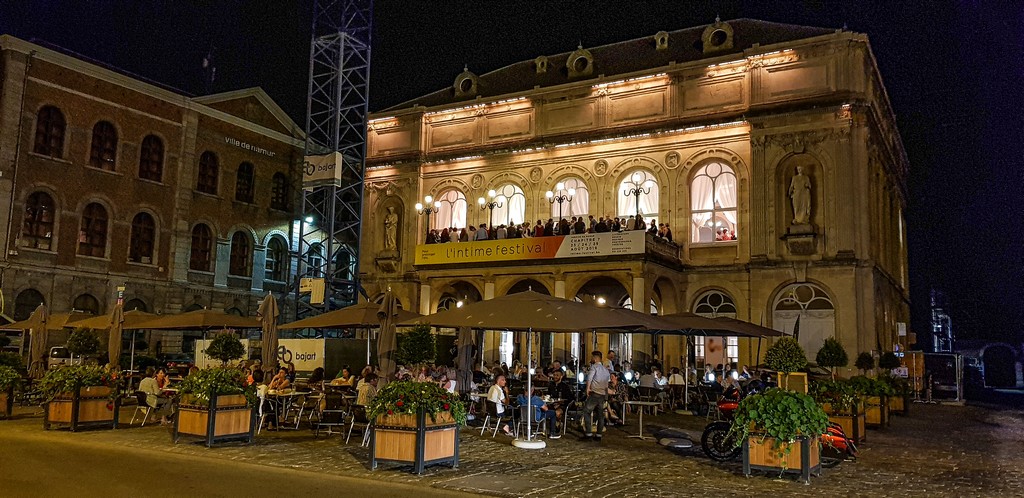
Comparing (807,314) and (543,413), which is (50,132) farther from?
(807,314)

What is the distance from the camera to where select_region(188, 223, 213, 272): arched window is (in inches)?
1391

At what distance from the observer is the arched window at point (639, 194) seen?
30.8 metres

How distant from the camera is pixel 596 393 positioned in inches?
589

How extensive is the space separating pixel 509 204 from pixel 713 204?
9005mm

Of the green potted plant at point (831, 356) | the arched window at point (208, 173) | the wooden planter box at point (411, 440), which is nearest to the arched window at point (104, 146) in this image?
the arched window at point (208, 173)

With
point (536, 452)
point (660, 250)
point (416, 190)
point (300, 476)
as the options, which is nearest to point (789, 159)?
point (660, 250)

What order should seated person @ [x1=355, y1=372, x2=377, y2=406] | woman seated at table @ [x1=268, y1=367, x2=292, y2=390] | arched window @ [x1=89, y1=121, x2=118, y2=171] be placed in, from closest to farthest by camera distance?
1. seated person @ [x1=355, y1=372, x2=377, y2=406]
2. woman seated at table @ [x1=268, y1=367, x2=292, y2=390]
3. arched window @ [x1=89, y1=121, x2=118, y2=171]

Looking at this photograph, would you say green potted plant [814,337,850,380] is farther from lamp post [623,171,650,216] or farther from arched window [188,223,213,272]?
arched window [188,223,213,272]

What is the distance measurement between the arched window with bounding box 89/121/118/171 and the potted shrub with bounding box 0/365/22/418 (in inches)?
673

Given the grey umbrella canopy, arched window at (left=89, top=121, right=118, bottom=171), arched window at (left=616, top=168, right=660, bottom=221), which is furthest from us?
arched window at (left=89, top=121, right=118, bottom=171)

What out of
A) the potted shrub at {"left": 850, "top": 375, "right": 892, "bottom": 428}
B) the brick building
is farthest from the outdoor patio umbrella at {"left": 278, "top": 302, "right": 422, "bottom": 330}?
the brick building

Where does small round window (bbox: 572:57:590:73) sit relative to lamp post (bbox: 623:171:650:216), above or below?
above

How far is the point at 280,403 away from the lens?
17094 millimetres

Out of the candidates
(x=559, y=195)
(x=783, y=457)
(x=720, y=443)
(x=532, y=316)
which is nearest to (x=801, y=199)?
(x=559, y=195)
